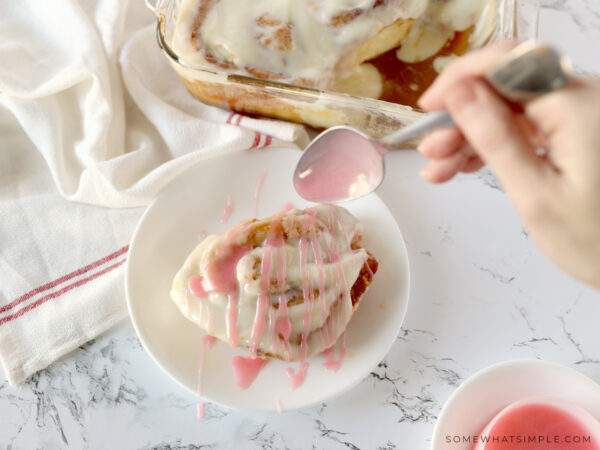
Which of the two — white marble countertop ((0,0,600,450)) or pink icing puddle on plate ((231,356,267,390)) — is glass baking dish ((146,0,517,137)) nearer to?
white marble countertop ((0,0,600,450))

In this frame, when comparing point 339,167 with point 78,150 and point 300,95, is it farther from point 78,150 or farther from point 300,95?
point 78,150

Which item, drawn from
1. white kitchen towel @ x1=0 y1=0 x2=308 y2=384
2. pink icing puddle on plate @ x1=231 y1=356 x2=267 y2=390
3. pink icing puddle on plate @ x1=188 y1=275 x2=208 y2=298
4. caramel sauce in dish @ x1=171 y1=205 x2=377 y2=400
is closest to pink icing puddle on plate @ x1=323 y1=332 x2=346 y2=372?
caramel sauce in dish @ x1=171 y1=205 x2=377 y2=400

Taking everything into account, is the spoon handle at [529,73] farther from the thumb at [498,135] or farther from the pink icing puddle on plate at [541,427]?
the pink icing puddle on plate at [541,427]

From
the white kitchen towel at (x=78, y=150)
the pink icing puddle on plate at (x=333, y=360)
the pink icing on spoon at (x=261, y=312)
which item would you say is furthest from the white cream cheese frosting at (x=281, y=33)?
the pink icing puddle on plate at (x=333, y=360)

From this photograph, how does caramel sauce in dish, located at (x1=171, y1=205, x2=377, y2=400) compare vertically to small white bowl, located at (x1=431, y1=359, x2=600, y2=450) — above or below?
above

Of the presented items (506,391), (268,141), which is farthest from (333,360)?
(268,141)

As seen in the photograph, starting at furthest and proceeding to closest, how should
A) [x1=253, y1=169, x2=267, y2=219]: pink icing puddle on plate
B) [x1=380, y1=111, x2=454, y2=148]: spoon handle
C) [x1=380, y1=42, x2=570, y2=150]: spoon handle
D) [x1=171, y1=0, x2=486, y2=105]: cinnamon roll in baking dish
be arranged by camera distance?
[x1=253, y1=169, x2=267, y2=219]: pink icing puddle on plate < [x1=171, y1=0, x2=486, y2=105]: cinnamon roll in baking dish < [x1=380, y1=111, x2=454, y2=148]: spoon handle < [x1=380, y1=42, x2=570, y2=150]: spoon handle
